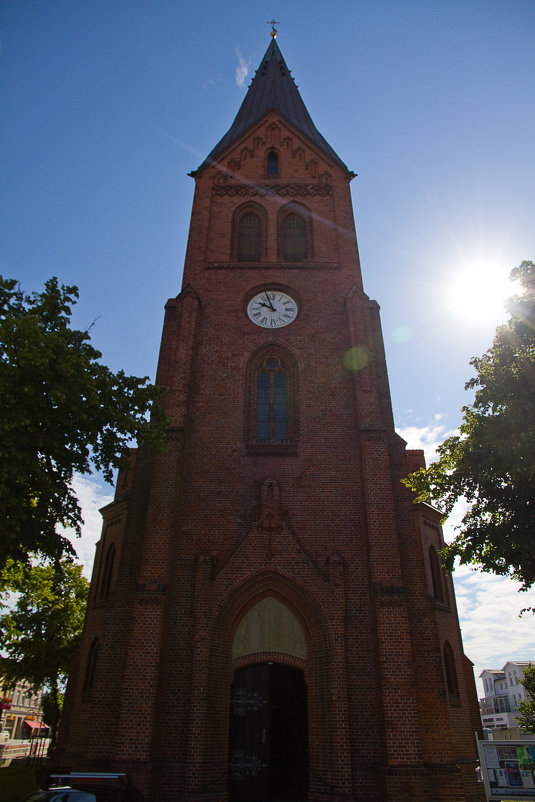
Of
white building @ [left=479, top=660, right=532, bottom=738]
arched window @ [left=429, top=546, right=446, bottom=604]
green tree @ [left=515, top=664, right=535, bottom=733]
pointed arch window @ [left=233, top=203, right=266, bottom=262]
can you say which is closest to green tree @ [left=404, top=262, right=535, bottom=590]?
arched window @ [left=429, top=546, right=446, bottom=604]

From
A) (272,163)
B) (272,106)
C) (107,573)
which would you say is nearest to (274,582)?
(107,573)

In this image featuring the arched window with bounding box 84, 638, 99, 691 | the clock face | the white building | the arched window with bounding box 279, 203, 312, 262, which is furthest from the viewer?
the white building

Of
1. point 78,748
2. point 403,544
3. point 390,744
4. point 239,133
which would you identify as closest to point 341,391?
point 403,544

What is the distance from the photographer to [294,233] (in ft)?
67.5

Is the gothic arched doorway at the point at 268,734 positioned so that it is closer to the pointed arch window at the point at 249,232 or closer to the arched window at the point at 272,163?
the pointed arch window at the point at 249,232

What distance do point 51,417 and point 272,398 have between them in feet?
22.4

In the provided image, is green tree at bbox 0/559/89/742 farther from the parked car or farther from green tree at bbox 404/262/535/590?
green tree at bbox 404/262/535/590

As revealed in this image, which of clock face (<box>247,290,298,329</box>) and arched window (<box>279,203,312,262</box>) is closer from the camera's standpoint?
clock face (<box>247,290,298,329</box>)

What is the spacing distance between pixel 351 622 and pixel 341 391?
6.38m

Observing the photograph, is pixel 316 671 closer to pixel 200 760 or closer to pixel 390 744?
pixel 390 744

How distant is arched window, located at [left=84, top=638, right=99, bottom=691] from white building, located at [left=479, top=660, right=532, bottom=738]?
80.9 m

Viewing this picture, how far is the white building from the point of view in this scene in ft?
270

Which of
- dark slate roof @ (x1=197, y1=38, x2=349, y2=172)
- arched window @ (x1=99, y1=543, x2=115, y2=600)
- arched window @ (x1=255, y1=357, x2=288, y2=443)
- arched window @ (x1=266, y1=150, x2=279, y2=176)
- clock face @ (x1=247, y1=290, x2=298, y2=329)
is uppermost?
dark slate roof @ (x1=197, y1=38, x2=349, y2=172)

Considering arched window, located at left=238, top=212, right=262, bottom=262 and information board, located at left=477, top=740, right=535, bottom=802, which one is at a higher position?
arched window, located at left=238, top=212, right=262, bottom=262
